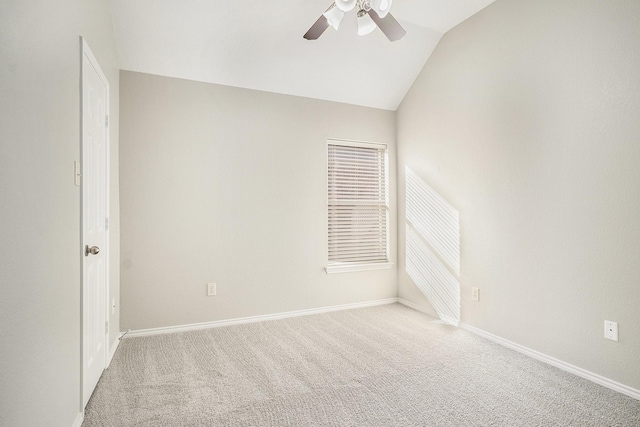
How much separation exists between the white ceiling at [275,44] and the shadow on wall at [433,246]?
1.25m

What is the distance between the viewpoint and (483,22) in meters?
3.07

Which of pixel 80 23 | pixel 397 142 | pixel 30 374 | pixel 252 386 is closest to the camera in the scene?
pixel 30 374

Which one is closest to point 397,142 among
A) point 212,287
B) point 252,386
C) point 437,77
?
point 437,77

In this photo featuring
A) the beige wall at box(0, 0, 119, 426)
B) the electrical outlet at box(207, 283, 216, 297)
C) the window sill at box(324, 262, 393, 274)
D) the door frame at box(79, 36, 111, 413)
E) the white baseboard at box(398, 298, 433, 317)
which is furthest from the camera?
the window sill at box(324, 262, 393, 274)

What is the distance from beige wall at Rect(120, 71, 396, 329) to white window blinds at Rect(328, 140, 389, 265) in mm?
160

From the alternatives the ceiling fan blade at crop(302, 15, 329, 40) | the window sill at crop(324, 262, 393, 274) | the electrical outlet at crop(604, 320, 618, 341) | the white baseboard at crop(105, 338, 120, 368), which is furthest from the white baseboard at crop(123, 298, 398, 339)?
the ceiling fan blade at crop(302, 15, 329, 40)

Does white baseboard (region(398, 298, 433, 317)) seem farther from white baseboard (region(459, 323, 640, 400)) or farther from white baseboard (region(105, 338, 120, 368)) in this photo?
white baseboard (region(105, 338, 120, 368))

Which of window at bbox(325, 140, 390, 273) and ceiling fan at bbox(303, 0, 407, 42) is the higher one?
ceiling fan at bbox(303, 0, 407, 42)

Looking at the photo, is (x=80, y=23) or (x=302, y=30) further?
(x=302, y=30)

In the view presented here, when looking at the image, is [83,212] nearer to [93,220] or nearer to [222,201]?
[93,220]

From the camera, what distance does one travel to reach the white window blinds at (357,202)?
13.1 ft

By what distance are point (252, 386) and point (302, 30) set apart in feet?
9.73

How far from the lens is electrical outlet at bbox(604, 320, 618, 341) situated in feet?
7.11

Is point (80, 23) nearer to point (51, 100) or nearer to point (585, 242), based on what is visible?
point (51, 100)
